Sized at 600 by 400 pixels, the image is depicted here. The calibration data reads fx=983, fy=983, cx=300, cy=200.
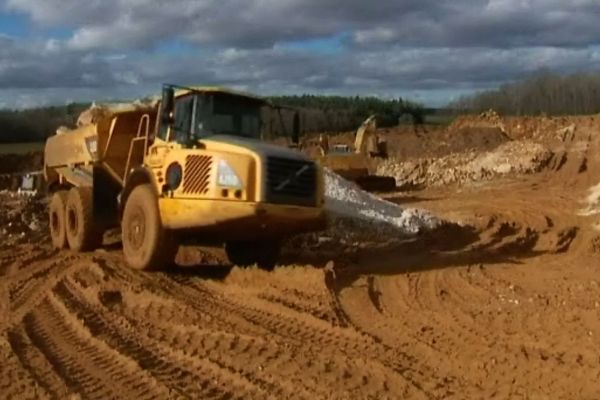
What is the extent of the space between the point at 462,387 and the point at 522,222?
39.6 ft

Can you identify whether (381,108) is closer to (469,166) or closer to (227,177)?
(469,166)

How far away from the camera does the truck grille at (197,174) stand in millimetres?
11875

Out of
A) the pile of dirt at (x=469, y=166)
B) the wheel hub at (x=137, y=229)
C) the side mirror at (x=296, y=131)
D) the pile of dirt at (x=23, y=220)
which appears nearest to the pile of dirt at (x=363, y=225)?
the side mirror at (x=296, y=131)

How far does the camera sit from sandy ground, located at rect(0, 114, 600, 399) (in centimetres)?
739

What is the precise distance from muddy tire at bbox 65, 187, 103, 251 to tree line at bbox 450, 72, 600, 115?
53.4 m

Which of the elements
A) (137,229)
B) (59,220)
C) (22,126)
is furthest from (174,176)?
(22,126)

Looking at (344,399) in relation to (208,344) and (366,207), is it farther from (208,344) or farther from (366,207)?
(366,207)

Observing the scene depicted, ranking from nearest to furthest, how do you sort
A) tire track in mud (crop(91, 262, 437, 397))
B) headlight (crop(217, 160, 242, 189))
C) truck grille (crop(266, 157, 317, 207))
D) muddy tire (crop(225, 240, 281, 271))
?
tire track in mud (crop(91, 262, 437, 397)), headlight (crop(217, 160, 242, 189)), truck grille (crop(266, 157, 317, 207)), muddy tire (crop(225, 240, 281, 271))

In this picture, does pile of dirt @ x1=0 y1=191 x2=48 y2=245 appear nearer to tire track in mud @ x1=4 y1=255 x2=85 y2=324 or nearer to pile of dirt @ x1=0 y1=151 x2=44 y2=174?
tire track in mud @ x1=4 y1=255 x2=85 y2=324

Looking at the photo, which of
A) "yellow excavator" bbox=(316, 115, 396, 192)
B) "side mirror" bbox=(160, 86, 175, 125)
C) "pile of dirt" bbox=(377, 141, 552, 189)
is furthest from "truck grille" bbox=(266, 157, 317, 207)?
"pile of dirt" bbox=(377, 141, 552, 189)

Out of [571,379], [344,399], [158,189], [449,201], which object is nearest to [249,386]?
[344,399]

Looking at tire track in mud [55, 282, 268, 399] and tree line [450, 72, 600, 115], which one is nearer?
tire track in mud [55, 282, 268, 399]

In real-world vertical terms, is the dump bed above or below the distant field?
above

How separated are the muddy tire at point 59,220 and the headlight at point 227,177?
4.86 m
